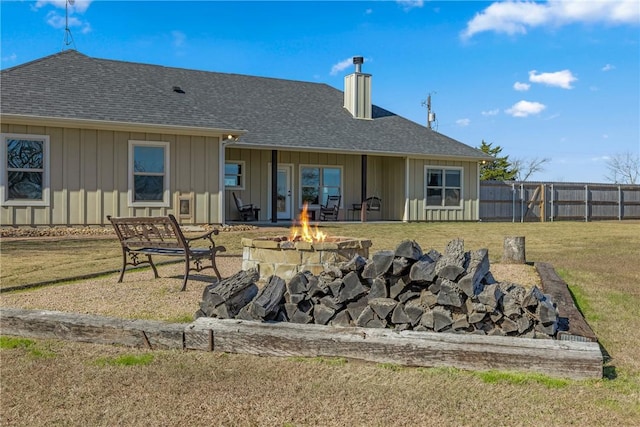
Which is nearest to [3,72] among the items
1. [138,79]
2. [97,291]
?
[138,79]

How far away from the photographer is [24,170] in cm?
1361

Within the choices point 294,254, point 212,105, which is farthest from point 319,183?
point 294,254

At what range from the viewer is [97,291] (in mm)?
6113

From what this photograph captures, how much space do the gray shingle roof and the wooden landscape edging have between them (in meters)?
10.8

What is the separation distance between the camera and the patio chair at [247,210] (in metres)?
18.2

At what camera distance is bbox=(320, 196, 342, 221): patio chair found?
2006cm

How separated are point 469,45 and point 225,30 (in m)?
9.72

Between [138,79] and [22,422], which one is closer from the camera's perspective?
[22,422]

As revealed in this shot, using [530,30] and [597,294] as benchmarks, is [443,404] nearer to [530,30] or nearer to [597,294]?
[597,294]

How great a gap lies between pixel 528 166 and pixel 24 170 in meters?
43.7

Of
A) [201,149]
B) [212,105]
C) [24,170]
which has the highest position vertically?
[212,105]

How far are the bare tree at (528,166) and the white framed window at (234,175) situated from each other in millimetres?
35316

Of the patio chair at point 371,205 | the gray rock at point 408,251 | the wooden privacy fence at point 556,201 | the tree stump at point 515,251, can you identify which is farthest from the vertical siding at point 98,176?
the wooden privacy fence at point 556,201

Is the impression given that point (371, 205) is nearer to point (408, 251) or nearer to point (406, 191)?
point (406, 191)
